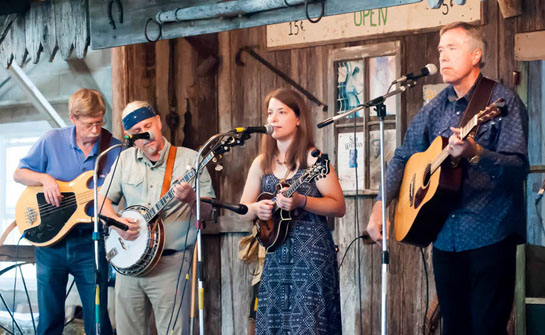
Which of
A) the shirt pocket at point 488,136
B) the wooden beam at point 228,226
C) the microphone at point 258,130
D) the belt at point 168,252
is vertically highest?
the microphone at point 258,130

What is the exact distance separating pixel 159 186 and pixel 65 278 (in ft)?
3.47

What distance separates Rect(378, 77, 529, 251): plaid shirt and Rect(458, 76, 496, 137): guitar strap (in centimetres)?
3

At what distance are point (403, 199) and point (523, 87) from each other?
1589 millimetres

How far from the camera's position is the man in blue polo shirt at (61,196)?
4.86 m

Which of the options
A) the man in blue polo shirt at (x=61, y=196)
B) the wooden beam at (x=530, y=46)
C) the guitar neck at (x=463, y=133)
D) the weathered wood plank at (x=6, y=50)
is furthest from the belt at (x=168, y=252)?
the wooden beam at (x=530, y=46)

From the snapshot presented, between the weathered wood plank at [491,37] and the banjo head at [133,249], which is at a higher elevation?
the weathered wood plank at [491,37]

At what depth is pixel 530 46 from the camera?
482 cm

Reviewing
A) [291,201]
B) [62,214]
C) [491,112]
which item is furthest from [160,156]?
[491,112]

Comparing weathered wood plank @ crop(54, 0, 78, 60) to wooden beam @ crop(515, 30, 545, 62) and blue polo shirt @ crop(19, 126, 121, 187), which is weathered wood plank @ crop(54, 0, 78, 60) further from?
wooden beam @ crop(515, 30, 545, 62)

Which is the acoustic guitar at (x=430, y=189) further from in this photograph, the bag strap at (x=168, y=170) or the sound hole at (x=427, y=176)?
the bag strap at (x=168, y=170)

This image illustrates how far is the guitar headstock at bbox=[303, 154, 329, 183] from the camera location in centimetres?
379

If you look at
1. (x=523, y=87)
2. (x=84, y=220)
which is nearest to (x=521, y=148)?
(x=523, y=87)

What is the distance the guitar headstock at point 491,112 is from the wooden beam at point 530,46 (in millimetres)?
1905

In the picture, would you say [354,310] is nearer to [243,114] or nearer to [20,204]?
[243,114]
